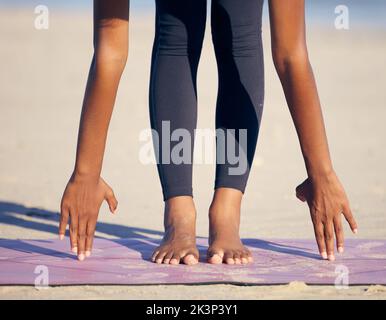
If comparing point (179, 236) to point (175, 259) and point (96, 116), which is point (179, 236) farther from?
point (96, 116)

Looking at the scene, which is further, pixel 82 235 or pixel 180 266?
pixel 180 266

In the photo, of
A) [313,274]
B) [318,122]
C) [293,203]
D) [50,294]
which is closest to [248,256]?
[313,274]

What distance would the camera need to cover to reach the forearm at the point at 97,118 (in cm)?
321

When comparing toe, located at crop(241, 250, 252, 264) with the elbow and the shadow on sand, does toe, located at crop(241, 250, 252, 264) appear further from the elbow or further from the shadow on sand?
the elbow

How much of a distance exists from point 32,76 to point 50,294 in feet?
28.2

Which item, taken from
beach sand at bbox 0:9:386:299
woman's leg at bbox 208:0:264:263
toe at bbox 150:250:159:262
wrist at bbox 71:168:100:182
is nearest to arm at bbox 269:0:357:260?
beach sand at bbox 0:9:386:299

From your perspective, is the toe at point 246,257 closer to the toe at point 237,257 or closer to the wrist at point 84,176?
the toe at point 237,257

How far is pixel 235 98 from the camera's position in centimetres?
363

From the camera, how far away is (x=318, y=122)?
320 cm

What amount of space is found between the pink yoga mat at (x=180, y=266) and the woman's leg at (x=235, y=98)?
0.21 metres

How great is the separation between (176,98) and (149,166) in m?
2.66
